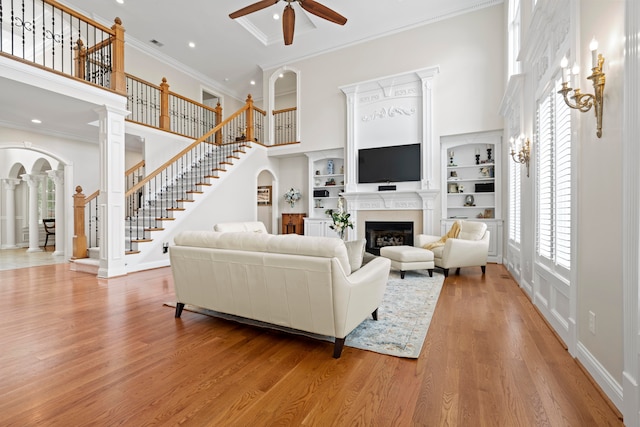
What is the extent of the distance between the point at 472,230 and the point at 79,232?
7.24m

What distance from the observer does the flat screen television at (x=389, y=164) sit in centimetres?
698

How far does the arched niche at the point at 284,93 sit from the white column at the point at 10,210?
7.63 meters

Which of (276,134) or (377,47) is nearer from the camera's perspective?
(377,47)

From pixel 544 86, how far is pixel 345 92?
513 centimetres

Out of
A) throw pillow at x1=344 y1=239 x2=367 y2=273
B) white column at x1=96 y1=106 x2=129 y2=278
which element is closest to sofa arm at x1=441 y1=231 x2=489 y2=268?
throw pillow at x1=344 y1=239 x2=367 y2=273

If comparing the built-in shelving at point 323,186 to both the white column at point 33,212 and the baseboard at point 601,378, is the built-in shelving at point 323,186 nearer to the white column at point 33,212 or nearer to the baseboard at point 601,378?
the baseboard at point 601,378

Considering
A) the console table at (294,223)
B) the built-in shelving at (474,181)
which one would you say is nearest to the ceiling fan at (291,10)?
the built-in shelving at (474,181)

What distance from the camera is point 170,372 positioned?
204cm

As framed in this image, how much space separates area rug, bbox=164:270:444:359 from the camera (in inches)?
95.8

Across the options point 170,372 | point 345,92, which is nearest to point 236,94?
point 345,92

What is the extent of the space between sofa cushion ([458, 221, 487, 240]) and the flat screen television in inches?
70.1

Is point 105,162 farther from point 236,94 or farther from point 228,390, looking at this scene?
point 236,94

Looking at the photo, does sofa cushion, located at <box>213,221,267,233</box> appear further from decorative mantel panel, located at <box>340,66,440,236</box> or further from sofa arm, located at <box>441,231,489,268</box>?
sofa arm, located at <box>441,231,489,268</box>

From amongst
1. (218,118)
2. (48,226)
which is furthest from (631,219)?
(48,226)
